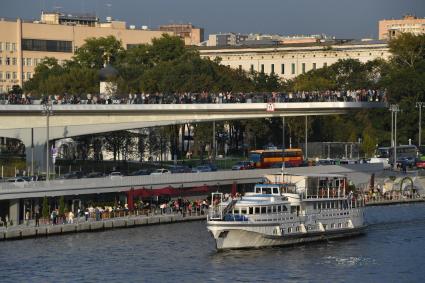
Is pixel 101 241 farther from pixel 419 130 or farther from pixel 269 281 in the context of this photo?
pixel 419 130

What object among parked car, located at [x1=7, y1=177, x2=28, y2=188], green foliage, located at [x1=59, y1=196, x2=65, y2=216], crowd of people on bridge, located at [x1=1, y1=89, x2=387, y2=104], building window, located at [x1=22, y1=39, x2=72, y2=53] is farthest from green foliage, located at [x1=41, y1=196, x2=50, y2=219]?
building window, located at [x1=22, y1=39, x2=72, y2=53]

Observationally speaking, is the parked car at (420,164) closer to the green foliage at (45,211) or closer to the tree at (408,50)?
the tree at (408,50)

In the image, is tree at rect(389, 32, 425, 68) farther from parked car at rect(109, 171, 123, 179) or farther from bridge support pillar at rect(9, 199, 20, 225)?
bridge support pillar at rect(9, 199, 20, 225)

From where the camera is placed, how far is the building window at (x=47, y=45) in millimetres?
177538

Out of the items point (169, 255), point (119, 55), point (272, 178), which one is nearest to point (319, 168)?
point (272, 178)

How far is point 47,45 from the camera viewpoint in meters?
181

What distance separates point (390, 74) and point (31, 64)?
171 ft

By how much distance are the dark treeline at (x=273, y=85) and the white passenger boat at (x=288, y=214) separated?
47.0 meters

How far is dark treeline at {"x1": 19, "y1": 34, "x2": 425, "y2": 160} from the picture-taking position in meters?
139

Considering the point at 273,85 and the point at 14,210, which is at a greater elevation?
the point at 273,85

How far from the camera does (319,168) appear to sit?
106312mm

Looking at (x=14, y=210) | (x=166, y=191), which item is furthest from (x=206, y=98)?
(x=14, y=210)

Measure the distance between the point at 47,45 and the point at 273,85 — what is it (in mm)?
36362

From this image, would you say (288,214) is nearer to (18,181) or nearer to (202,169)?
(18,181)
